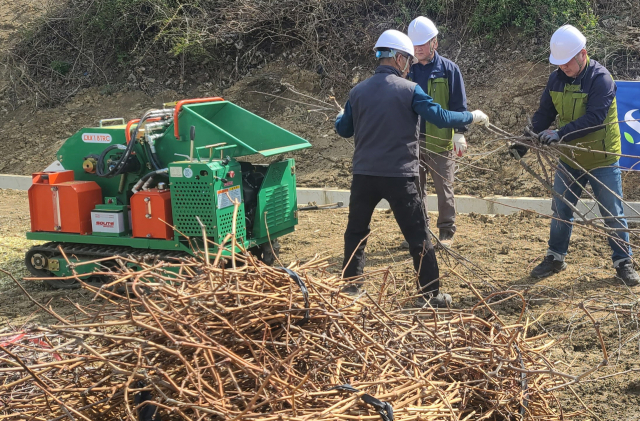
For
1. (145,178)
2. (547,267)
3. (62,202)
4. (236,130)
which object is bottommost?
(547,267)

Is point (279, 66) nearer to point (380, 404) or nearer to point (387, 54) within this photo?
point (387, 54)

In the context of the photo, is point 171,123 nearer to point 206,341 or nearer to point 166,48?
point 206,341

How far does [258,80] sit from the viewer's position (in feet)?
41.2

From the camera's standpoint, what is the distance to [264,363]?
2803 mm

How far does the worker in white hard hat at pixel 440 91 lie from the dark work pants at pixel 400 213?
1.22 m

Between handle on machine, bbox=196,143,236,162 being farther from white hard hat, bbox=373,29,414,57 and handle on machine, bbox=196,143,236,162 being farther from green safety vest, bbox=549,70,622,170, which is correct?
green safety vest, bbox=549,70,622,170

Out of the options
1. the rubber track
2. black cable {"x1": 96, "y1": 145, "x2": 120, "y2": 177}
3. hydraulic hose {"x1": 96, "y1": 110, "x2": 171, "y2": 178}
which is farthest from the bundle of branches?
black cable {"x1": 96, "y1": 145, "x2": 120, "y2": 177}

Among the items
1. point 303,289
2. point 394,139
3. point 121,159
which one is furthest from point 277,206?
point 303,289

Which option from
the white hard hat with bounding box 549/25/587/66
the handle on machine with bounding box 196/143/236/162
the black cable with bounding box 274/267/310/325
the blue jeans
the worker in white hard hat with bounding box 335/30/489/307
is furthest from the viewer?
the handle on machine with bounding box 196/143/236/162

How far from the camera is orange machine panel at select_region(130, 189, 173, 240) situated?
592 centimetres

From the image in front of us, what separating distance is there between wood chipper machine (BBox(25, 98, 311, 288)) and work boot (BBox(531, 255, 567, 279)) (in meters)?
2.35

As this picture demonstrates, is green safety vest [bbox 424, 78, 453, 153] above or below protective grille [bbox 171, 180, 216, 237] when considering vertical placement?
above

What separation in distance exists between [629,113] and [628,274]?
2.71 metres

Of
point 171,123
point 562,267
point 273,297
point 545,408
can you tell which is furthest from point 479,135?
point 273,297
